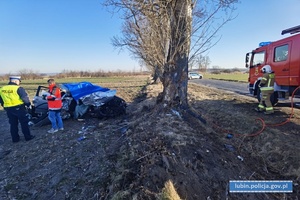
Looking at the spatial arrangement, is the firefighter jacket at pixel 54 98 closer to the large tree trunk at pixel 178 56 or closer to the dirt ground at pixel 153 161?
the dirt ground at pixel 153 161

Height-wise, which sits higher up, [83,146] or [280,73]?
[280,73]

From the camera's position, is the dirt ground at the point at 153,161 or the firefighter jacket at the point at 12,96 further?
the firefighter jacket at the point at 12,96

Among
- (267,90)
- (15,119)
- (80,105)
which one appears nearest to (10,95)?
(15,119)

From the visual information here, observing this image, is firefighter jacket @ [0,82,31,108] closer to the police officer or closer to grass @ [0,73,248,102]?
the police officer

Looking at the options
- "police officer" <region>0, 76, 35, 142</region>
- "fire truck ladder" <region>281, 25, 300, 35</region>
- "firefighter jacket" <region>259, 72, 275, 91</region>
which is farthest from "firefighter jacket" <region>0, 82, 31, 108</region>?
"fire truck ladder" <region>281, 25, 300, 35</region>

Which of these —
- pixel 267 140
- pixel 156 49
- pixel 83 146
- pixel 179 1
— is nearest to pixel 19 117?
pixel 83 146

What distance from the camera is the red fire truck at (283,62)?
7226 millimetres

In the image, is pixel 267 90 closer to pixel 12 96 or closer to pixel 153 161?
pixel 153 161

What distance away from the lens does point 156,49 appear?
6691 mm

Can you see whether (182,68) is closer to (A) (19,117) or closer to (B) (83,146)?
(B) (83,146)

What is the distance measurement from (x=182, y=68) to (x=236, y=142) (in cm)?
271

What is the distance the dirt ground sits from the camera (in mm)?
3025

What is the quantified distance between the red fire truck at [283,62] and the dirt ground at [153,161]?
233cm

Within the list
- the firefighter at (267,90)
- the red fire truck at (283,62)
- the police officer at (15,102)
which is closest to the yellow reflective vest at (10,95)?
the police officer at (15,102)
